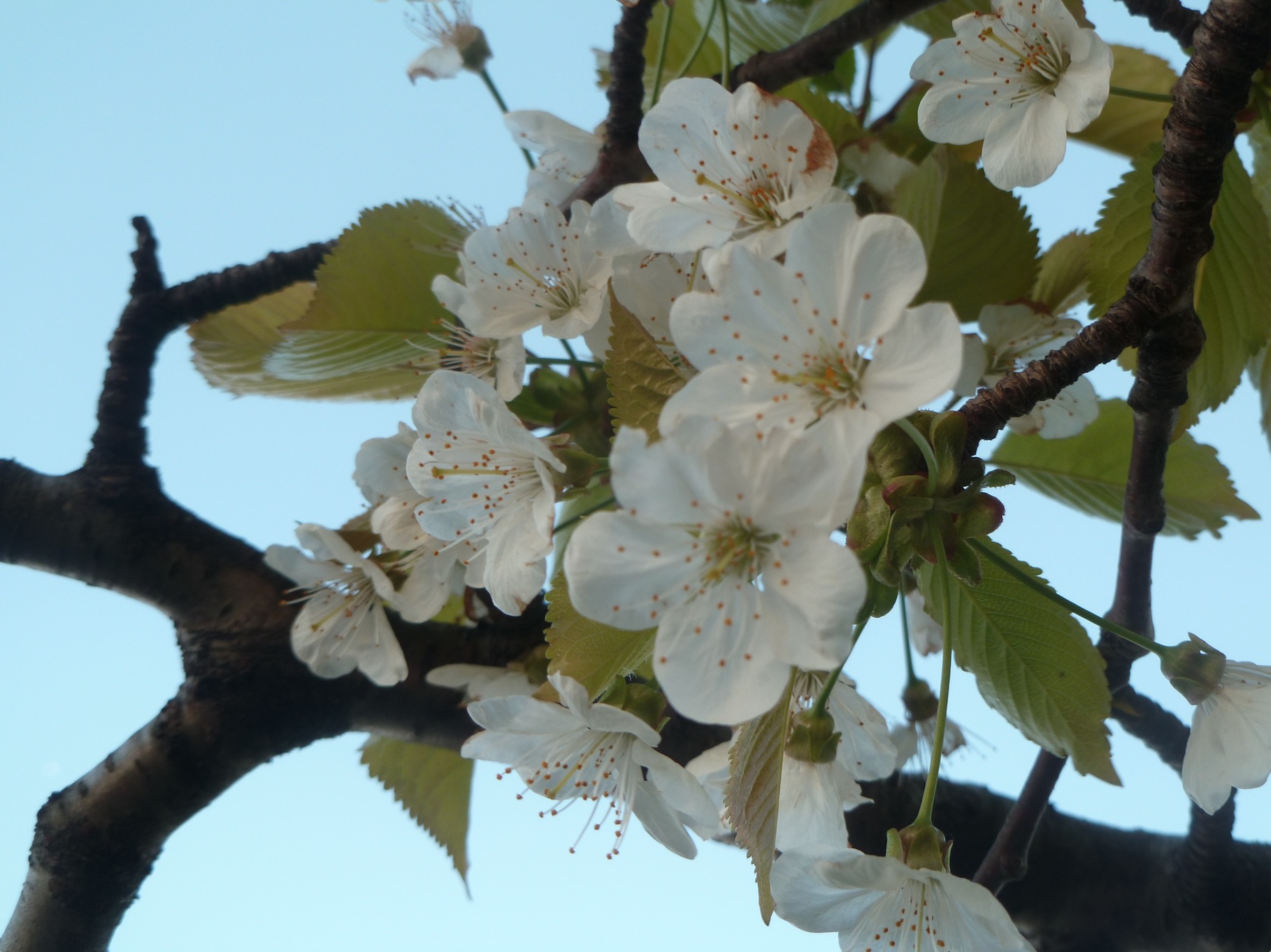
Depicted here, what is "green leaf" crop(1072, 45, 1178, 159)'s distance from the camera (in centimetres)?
84

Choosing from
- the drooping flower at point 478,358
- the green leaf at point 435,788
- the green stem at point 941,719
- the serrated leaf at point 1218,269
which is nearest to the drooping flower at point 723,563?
the green stem at point 941,719

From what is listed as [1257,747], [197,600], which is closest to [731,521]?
[1257,747]

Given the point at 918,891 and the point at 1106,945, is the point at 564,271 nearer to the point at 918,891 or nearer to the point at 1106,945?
the point at 918,891

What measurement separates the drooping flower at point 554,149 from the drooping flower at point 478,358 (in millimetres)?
143

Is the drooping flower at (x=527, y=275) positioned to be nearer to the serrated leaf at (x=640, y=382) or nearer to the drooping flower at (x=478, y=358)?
the drooping flower at (x=478, y=358)

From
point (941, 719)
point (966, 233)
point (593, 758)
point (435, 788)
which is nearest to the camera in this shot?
point (941, 719)

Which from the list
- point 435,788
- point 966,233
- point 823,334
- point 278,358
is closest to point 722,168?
point 823,334

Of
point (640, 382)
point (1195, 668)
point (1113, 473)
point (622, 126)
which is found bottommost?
point (1195, 668)

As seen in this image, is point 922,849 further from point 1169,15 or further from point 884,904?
point 1169,15

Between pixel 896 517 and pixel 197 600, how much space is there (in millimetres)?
743

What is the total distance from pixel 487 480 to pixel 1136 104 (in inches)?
26.4

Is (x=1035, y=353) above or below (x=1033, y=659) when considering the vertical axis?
above

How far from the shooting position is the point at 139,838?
2.82 ft

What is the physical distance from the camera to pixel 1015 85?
0.62 m
